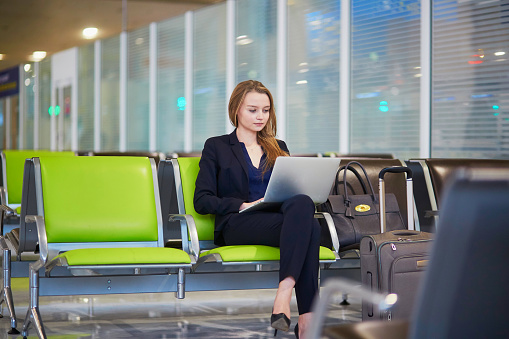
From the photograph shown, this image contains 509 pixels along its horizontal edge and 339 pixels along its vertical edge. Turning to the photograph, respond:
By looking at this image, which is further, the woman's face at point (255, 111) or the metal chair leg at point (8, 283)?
the woman's face at point (255, 111)

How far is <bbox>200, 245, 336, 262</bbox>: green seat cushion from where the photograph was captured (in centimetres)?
321

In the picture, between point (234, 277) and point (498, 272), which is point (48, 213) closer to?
point (234, 277)

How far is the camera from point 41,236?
10.6 feet

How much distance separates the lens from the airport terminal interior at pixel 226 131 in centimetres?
147

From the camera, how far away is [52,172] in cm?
362

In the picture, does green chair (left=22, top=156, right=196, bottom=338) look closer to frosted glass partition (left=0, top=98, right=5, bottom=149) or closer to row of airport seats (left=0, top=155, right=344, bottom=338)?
row of airport seats (left=0, top=155, right=344, bottom=338)

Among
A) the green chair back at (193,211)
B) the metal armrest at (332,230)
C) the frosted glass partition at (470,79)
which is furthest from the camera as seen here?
the frosted glass partition at (470,79)

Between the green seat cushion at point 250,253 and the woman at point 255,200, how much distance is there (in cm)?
9

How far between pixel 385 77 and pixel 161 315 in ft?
13.1

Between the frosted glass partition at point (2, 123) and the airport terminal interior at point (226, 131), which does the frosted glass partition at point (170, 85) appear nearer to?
the airport terminal interior at point (226, 131)

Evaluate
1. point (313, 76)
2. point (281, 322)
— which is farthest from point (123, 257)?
point (313, 76)

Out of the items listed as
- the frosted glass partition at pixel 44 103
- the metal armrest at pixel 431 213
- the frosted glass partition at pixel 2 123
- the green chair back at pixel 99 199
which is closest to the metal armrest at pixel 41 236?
the green chair back at pixel 99 199

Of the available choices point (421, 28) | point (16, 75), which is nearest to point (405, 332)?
point (421, 28)

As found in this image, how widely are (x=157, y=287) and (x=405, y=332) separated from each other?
1.93 metres
